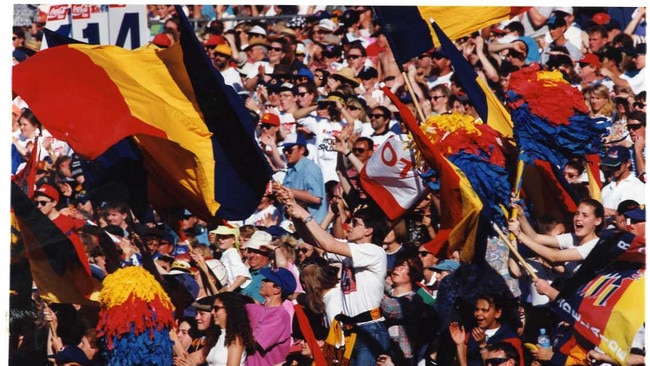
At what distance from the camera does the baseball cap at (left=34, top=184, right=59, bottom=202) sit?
1066 cm

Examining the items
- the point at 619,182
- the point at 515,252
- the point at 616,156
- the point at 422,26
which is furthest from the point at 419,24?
the point at 515,252

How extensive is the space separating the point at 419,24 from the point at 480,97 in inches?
31.0

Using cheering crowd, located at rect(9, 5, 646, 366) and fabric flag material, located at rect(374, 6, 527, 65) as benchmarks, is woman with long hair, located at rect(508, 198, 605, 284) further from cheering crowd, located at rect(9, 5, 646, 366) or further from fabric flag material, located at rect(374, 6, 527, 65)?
fabric flag material, located at rect(374, 6, 527, 65)

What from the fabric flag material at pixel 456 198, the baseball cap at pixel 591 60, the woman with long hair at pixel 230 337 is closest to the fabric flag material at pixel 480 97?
the fabric flag material at pixel 456 198

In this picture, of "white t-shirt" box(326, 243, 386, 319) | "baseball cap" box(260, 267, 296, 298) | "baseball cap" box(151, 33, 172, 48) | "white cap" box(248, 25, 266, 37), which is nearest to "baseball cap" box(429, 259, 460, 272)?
"white t-shirt" box(326, 243, 386, 319)

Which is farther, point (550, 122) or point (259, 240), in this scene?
point (259, 240)

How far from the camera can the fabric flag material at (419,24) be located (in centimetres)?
1023

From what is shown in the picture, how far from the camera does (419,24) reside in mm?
10234

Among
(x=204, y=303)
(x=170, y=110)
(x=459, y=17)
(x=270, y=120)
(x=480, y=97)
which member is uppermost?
(x=459, y=17)

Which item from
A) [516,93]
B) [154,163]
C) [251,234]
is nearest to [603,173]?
[516,93]

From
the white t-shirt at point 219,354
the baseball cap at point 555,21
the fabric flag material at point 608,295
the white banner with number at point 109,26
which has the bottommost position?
the white t-shirt at point 219,354

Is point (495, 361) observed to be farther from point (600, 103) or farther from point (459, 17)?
point (459, 17)

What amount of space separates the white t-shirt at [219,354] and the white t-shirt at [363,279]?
0.73 metres

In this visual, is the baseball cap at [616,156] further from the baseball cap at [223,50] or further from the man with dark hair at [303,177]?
the baseball cap at [223,50]
